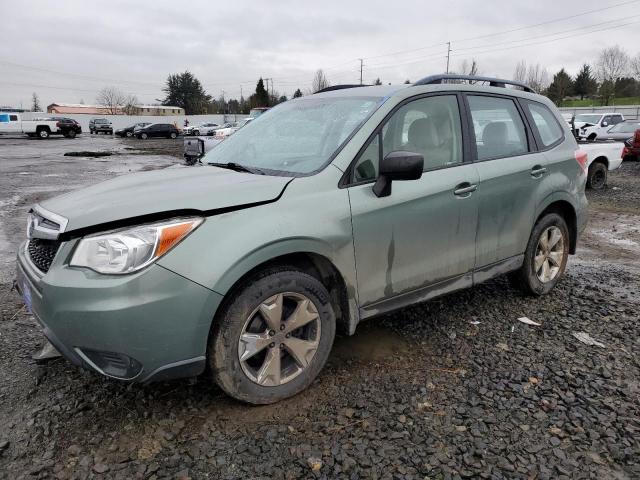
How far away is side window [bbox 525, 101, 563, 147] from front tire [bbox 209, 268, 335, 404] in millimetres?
2734

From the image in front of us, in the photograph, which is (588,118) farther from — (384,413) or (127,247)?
(127,247)

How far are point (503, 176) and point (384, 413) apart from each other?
6.82ft

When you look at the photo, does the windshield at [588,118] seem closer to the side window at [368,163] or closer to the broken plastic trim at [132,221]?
the side window at [368,163]

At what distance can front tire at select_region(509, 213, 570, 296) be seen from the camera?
423 cm

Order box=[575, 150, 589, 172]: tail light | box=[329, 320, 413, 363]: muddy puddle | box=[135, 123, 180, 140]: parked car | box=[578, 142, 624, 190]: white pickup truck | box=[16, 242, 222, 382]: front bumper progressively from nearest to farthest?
box=[16, 242, 222, 382]: front bumper → box=[329, 320, 413, 363]: muddy puddle → box=[575, 150, 589, 172]: tail light → box=[578, 142, 624, 190]: white pickup truck → box=[135, 123, 180, 140]: parked car

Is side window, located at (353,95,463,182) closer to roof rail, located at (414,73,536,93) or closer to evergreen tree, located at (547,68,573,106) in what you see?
roof rail, located at (414,73,536,93)

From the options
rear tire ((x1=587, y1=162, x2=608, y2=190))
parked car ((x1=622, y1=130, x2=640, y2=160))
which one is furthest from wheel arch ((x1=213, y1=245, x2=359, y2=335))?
parked car ((x1=622, y1=130, x2=640, y2=160))

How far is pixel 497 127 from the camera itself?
3957 mm

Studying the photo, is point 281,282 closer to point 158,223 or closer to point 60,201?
point 158,223

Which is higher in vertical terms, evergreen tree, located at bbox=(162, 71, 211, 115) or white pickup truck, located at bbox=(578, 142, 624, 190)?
evergreen tree, located at bbox=(162, 71, 211, 115)

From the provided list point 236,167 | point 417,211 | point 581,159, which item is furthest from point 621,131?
point 236,167

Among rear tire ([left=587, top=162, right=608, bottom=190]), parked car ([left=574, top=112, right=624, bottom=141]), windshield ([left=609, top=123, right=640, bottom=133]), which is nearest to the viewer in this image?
rear tire ([left=587, top=162, right=608, bottom=190])

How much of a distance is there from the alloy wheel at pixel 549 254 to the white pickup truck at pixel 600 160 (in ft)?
25.3

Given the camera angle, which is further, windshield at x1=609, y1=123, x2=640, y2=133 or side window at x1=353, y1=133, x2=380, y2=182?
windshield at x1=609, y1=123, x2=640, y2=133
